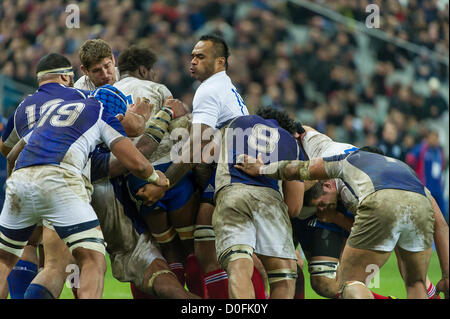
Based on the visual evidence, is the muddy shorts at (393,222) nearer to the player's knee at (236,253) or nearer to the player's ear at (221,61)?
the player's knee at (236,253)

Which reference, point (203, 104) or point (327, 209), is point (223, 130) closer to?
point (203, 104)

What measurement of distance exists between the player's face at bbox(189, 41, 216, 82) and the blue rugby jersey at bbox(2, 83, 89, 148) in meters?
1.21

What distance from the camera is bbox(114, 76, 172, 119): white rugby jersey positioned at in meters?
Answer: 6.95

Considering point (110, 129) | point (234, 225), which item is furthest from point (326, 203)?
point (110, 129)

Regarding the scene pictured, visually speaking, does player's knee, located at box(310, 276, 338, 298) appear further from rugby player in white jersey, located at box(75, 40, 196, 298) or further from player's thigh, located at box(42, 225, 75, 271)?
player's thigh, located at box(42, 225, 75, 271)

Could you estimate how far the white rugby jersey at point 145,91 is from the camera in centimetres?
695

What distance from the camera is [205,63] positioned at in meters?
6.92

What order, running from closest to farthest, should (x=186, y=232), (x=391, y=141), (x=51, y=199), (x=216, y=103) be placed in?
1. (x=51, y=199)
2. (x=216, y=103)
3. (x=186, y=232)
4. (x=391, y=141)

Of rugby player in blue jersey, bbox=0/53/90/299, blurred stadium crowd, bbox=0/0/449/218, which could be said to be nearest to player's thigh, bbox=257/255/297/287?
rugby player in blue jersey, bbox=0/53/90/299

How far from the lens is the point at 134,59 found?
725 centimetres

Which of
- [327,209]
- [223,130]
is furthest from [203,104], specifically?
[327,209]

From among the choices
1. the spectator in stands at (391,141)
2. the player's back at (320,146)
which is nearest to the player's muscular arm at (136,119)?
the player's back at (320,146)

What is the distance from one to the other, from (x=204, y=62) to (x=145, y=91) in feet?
2.01

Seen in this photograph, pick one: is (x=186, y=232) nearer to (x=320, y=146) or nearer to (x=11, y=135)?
(x=320, y=146)
